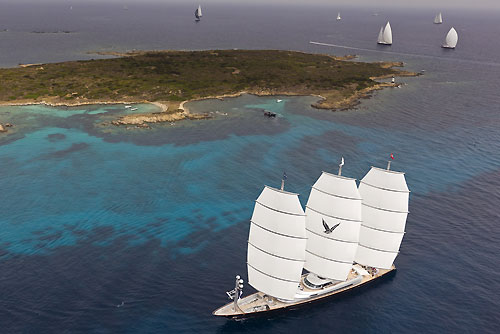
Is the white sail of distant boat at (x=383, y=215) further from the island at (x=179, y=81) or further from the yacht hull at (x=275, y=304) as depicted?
the island at (x=179, y=81)

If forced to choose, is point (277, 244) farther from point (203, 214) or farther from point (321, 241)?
point (203, 214)

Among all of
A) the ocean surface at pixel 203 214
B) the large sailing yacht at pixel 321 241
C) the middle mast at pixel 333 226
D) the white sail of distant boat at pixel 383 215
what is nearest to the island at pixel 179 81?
the ocean surface at pixel 203 214

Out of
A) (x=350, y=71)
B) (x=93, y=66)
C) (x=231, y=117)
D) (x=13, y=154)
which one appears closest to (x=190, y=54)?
(x=93, y=66)

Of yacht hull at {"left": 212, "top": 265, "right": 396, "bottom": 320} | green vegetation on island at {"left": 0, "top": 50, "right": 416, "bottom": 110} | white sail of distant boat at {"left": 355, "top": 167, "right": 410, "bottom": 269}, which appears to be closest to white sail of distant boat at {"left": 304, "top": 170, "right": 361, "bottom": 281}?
yacht hull at {"left": 212, "top": 265, "right": 396, "bottom": 320}

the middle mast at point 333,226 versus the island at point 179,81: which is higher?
the island at point 179,81

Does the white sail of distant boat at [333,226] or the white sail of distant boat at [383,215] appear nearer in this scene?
the white sail of distant boat at [333,226]

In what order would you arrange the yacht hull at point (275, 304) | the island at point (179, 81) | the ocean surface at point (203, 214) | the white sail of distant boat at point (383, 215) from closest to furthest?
the yacht hull at point (275, 304) < the ocean surface at point (203, 214) < the white sail of distant boat at point (383, 215) < the island at point (179, 81)

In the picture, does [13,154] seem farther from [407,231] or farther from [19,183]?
[407,231]

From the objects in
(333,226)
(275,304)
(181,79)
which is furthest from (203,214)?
(181,79)
